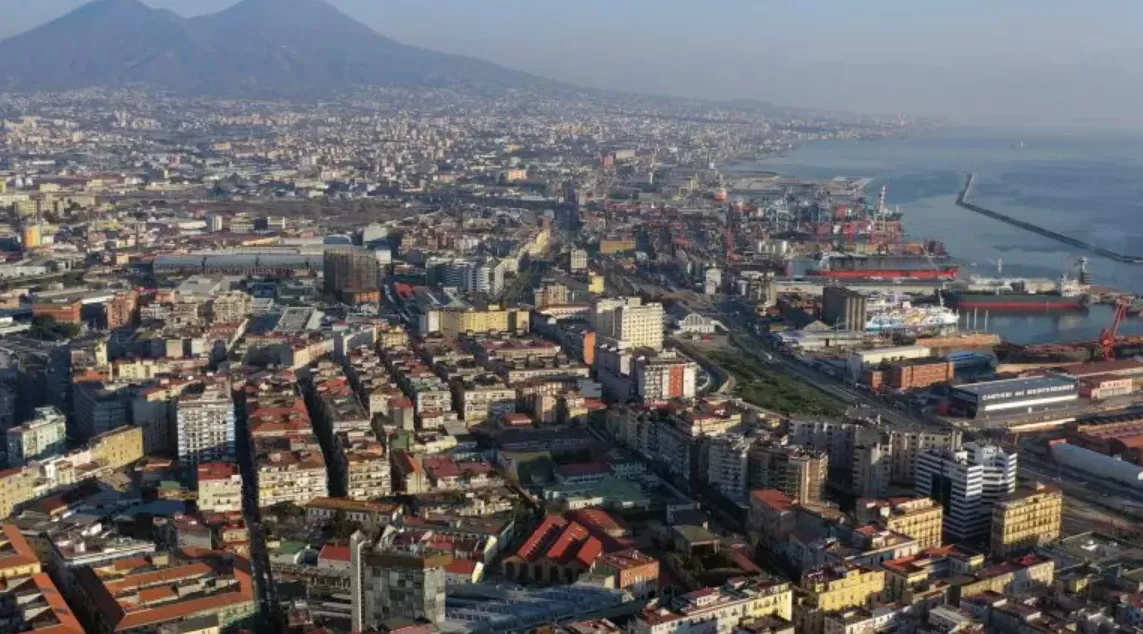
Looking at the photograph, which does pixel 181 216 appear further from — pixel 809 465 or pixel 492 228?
pixel 809 465

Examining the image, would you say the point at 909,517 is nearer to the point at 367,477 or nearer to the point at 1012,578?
the point at 1012,578

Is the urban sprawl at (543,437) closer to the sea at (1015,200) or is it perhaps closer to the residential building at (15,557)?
the residential building at (15,557)

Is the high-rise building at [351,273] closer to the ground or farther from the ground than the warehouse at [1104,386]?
farther from the ground

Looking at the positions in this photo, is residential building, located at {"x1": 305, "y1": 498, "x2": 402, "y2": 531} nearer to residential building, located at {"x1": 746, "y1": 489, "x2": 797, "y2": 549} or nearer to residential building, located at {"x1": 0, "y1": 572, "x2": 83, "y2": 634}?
residential building, located at {"x1": 0, "y1": 572, "x2": 83, "y2": 634}

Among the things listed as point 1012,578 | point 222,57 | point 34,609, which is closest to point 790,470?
point 1012,578

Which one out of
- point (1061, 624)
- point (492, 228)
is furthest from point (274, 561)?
point (492, 228)

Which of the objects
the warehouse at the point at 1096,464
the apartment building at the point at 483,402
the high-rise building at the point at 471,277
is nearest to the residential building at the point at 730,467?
the apartment building at the point at 483,402
